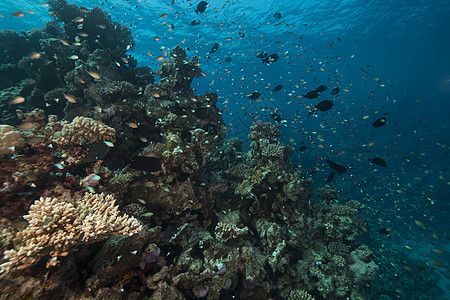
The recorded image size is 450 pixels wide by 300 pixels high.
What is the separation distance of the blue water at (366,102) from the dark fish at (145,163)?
634cm

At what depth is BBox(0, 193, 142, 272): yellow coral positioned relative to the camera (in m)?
2.65

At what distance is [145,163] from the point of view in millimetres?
5277

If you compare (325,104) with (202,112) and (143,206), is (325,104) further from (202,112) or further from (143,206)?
(143,206)

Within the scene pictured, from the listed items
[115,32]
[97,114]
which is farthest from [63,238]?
[115,32]

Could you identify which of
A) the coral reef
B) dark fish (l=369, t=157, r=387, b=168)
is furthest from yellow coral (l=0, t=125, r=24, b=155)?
dark fish (l=369, t=157, r=387, b=168)

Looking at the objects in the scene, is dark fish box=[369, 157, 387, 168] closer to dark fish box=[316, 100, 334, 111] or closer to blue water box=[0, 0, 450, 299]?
blue water box=[0, 0, 450, 299]

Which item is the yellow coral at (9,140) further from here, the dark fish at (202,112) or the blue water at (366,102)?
the blue water at (366,102)

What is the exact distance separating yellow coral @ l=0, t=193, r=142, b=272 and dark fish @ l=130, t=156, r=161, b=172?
173 cm

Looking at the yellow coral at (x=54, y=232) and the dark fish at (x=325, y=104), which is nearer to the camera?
the yellow coral at (x=54, y=232)

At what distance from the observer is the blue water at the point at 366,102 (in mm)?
12781

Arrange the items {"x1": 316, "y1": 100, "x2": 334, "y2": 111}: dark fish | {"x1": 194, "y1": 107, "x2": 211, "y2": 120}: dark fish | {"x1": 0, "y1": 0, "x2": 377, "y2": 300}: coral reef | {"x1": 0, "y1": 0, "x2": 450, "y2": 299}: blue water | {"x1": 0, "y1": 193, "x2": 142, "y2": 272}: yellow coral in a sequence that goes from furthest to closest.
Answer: {"x1": 0, "y1": 0, "x2": 450, "y2": 299}: blue water
{"x1": 194, "y1": 107, "x2": 211, "y2": 120}: dark fish
{"x1": 316, "y1": 100, "x2": 334, "y2": 111}: dark fish
{"x1": 0, "y1": 0, "x2": 377, "y2": 300}: coral reef
{"x1": 0, "y1": 193, "x2": 142, "y2": 272}: yellow coral

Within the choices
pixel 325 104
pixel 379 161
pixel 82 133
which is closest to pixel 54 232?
pixel 82 133

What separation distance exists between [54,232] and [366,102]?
5352cm

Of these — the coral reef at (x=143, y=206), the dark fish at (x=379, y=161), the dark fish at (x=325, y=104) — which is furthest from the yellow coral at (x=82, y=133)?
the dark fish at (x=379, y=161)
